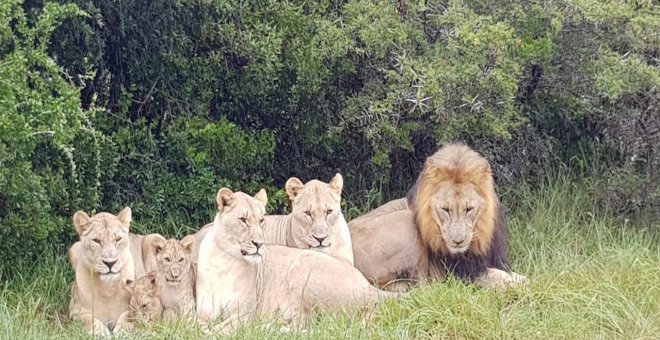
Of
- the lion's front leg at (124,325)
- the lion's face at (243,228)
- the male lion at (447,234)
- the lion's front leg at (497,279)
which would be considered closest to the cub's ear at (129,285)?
the lion's front leg at (124,325)

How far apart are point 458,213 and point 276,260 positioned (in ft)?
3.61

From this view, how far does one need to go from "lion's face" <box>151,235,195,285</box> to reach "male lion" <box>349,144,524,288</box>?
1193mm

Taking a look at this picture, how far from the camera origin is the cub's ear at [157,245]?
6.57 m

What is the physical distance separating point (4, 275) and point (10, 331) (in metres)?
1.28

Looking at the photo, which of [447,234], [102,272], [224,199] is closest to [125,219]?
[102,272]

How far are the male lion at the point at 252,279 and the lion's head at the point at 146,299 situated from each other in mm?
218

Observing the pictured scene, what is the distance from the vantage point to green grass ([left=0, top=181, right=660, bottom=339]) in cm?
621

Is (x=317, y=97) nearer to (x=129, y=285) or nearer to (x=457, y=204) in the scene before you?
(x=457, y=204)

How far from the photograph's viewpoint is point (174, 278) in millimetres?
6473

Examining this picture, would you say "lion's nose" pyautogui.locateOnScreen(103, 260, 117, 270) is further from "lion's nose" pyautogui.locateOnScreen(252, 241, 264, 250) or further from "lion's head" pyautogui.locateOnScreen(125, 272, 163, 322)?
"lion's nose" pyautogui.locateOnScreen(252, 241, 264, 250)

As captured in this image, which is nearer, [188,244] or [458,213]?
[188,244]

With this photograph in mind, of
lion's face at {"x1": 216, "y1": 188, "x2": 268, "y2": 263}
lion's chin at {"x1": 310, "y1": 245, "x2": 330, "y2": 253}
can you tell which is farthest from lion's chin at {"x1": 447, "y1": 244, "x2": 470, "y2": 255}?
lion's face at {"x1": 216, "y1": 188, "x2": 268, "y2": 263}

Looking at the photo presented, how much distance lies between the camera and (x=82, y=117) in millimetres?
6867

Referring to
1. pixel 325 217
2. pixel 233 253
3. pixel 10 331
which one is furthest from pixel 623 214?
pixel 10 331
